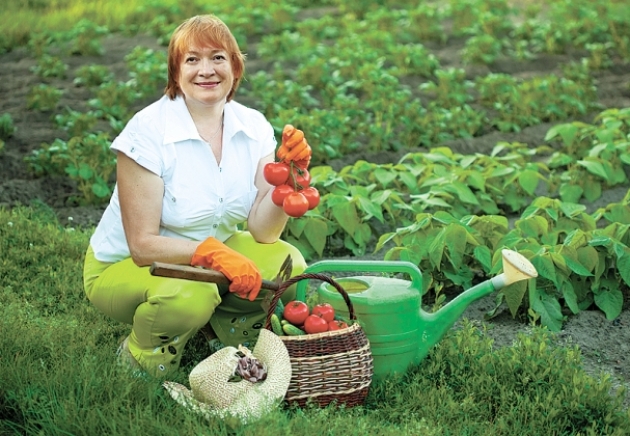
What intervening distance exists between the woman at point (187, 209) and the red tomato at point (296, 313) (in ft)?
0.40

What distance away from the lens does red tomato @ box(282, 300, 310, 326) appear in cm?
281

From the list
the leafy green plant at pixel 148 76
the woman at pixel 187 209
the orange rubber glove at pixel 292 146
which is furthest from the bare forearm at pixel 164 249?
the leafy green plant at pixel 148 76

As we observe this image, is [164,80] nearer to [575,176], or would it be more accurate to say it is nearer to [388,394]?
[575,176]

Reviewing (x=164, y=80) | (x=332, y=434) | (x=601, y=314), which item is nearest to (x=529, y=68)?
(x=164, y=80)

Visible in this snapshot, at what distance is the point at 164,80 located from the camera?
22.0ft

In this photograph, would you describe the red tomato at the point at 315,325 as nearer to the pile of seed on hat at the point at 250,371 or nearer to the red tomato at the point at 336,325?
the red tomato at the point at 336,325

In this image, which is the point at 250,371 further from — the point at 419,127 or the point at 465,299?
the point at 419,127

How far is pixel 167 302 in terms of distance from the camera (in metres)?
2.84

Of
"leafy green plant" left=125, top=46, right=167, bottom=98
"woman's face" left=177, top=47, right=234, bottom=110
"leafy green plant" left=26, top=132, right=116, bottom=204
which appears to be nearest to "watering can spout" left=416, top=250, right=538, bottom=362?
"woman's face" left=177, top=47, right=234, bottom=110

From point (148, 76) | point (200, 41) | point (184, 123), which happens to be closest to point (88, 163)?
point (148, 76)

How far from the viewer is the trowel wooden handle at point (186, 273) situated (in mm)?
2656

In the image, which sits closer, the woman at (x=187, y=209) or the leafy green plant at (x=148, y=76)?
the woman at (x=187, y=209)

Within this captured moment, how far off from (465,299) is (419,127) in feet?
9.88

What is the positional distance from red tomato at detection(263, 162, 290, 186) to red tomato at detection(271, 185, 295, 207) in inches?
0.7
